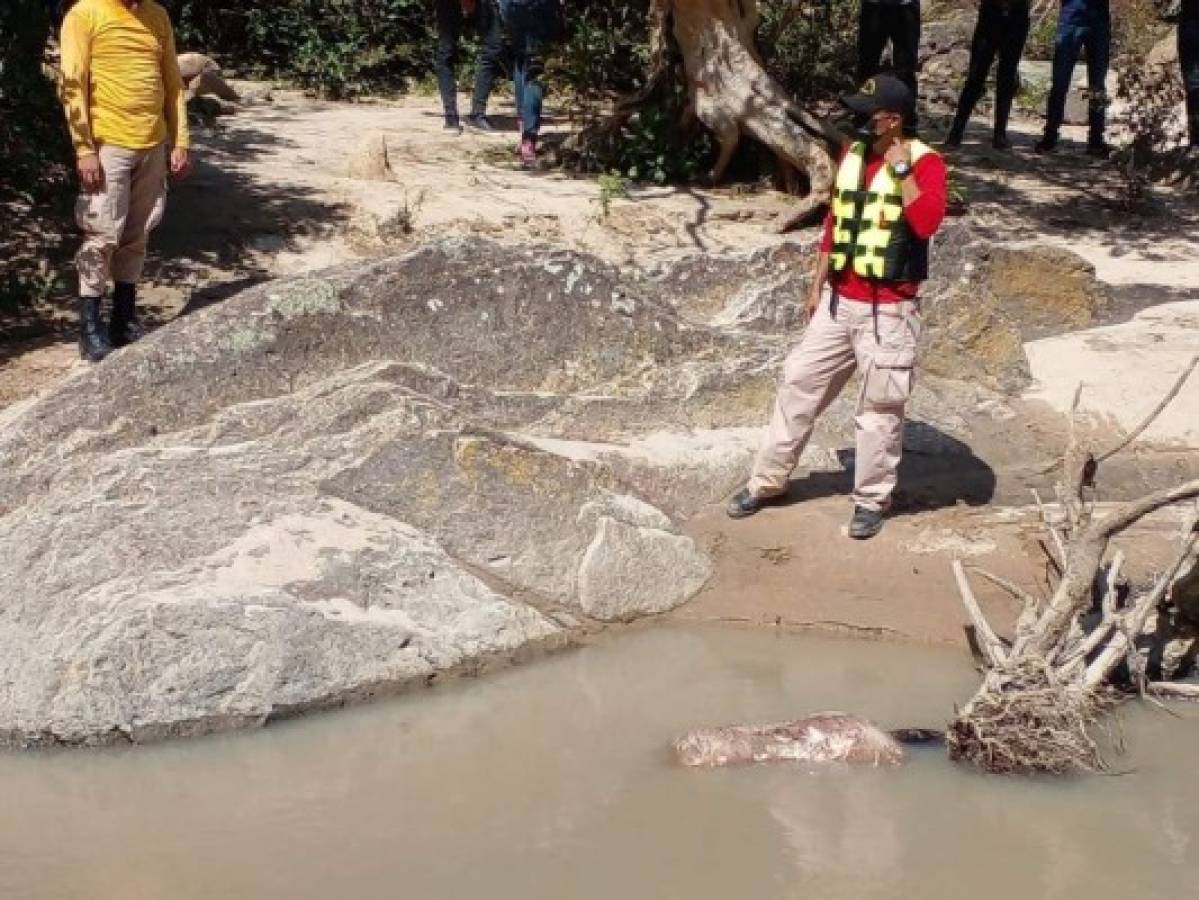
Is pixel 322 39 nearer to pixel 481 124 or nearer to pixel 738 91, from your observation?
pixel 481 124

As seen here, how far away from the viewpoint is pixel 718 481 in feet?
21.9

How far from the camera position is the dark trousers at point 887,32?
11.3 m

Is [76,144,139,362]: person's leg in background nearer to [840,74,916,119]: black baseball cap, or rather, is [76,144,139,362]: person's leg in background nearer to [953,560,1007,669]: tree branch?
[840,74,916,119]: black baseball cap

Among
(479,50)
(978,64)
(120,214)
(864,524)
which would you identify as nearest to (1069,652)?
(864,524)

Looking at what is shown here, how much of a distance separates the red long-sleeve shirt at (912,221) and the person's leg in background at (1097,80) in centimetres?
686

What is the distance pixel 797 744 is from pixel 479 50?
8029 mm

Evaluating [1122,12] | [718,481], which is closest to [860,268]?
[718,481]

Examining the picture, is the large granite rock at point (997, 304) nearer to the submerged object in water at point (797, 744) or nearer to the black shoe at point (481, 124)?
the submerged object in water at point (797, 744)

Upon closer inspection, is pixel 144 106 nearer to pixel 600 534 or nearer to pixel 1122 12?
pixel 600 534

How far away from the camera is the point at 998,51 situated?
12.4 meters

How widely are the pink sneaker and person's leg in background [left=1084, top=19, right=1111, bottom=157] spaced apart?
12.9ft

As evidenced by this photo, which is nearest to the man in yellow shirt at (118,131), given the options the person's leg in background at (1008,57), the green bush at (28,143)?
the green bush at (28,143)

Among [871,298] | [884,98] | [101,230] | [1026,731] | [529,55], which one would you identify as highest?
[884,98]

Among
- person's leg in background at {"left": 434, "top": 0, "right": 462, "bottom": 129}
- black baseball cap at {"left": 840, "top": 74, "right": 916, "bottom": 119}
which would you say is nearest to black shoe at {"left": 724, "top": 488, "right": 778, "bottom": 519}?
black baseball cap at {"left": 840, "top": 74, "right": 916, "bottom": 119}
